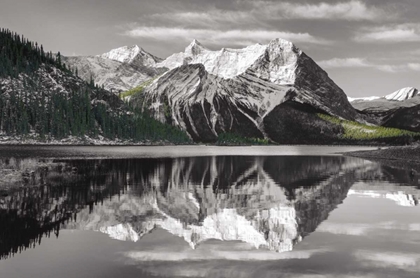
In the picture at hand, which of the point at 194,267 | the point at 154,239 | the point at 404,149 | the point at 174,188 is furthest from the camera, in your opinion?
the point at 404,149

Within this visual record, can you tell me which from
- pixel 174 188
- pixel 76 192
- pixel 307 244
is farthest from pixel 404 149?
pixel 307 244

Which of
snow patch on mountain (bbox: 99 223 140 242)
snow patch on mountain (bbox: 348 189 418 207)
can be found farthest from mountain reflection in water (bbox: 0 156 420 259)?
snow patch on mountain (bbox: 348 189 418 207)

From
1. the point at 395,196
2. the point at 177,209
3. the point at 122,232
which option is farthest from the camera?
the point at 395,196

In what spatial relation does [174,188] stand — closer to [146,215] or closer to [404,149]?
[146,215]

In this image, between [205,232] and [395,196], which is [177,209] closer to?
[205,232]

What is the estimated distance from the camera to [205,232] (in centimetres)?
3312

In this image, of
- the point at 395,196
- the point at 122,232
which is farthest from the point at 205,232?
the point at 395,196

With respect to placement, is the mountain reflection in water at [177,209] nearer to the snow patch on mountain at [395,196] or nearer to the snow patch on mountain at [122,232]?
the snow patch on mountain at [122,232]

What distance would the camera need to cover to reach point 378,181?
73250 mm

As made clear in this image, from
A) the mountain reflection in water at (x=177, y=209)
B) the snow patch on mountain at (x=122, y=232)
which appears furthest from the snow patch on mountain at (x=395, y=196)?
the snow patch on mountain at (x=122, y=232)

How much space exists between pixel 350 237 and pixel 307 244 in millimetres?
4276

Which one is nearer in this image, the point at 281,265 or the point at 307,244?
the point at 281,265

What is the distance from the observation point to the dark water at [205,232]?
78.3ft

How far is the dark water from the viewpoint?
23869mm
